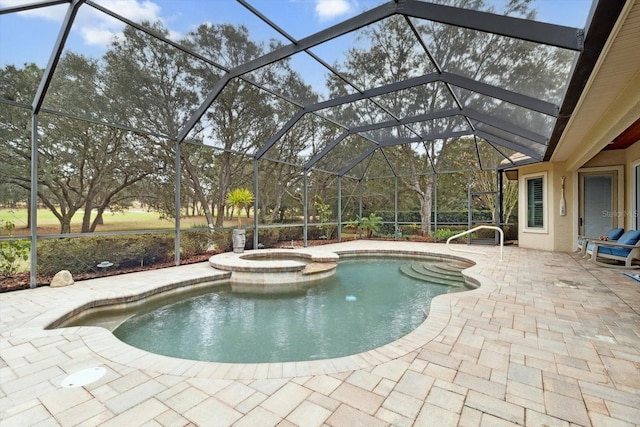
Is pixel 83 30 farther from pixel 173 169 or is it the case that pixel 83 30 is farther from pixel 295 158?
pixel 295 158

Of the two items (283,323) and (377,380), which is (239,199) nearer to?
(283,323)

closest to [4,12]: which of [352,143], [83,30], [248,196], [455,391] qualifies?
[83,30]

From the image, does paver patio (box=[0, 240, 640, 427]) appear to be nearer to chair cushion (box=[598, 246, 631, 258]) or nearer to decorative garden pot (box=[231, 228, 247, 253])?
chair cushion (box=[598, 246, 631, 258])

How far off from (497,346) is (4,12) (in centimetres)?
766

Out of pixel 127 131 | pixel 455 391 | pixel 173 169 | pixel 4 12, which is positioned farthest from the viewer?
pixel 173 169

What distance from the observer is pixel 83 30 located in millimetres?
4699

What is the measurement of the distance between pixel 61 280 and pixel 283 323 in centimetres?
450

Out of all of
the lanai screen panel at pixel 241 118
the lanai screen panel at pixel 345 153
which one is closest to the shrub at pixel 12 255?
the lanai screen panel at pixel 241 118

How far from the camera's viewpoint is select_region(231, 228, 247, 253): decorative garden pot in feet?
29.5

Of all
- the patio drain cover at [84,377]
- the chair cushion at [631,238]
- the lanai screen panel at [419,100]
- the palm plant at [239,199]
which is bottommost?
the patio drain cover at [84,377]

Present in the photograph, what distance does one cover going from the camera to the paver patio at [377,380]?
1900 mm

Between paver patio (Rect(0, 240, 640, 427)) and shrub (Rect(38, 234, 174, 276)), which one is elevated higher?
shrub (Rect(38, 234, 174, 276))

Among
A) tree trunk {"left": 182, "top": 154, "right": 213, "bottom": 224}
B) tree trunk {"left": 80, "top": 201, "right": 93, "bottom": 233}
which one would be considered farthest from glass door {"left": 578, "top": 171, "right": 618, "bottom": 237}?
tree trunk {"left": 80, "top": 201, "right": 93, "bottom": 233}

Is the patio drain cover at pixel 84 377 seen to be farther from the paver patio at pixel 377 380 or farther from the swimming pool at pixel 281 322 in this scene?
the swimming pool at pixel 281 322
